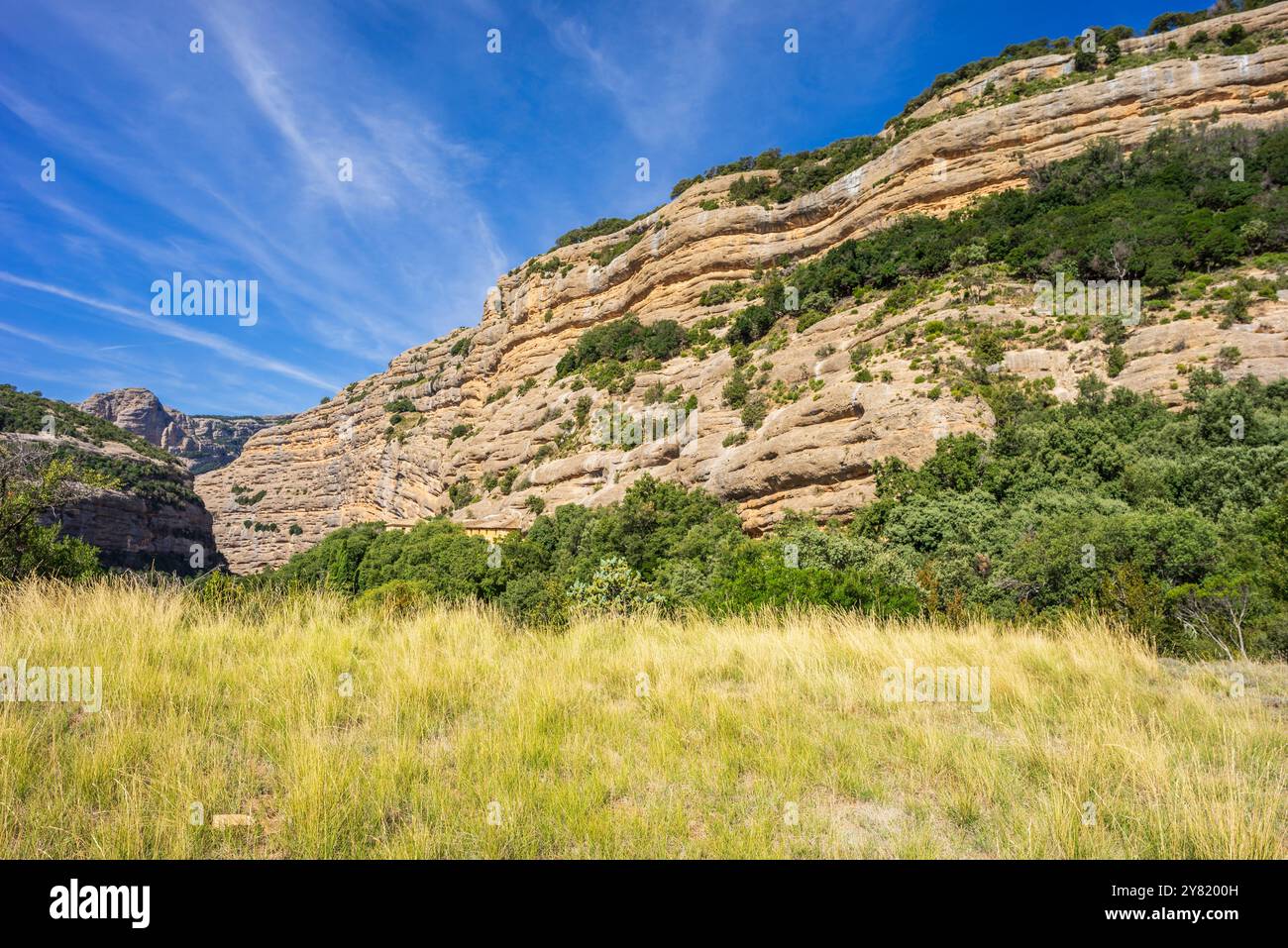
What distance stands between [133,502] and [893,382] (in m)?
73.5

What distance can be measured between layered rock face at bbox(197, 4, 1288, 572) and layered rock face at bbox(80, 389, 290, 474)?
4704 inches

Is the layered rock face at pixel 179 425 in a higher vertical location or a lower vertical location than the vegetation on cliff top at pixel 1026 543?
higher

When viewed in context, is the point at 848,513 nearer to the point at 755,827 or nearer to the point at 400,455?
the point at 755,827

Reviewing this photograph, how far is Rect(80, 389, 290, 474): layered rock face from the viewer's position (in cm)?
14162

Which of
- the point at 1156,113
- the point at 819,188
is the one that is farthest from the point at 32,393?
the point at 1156,113

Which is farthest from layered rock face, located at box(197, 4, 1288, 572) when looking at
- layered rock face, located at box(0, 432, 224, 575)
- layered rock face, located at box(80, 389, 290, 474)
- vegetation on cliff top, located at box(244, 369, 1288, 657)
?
layered rock face, located at box(80, 389, 290, 474)

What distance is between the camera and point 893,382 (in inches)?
757

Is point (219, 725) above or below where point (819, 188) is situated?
below

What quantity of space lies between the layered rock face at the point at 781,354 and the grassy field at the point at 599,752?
13.5 metres

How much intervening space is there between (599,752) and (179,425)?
205m

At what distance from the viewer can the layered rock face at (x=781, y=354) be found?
710 inches

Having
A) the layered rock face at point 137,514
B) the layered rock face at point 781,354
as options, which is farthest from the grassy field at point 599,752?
the layered rock face at point 137,514

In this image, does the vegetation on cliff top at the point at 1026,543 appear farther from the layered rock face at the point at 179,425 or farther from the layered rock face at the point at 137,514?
the layered rock face at the point at 179,425

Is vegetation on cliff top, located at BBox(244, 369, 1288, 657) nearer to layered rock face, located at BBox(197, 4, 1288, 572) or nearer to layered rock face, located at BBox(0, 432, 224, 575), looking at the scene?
layered rock face, located at BBox(197, 4, 1288, 572)
